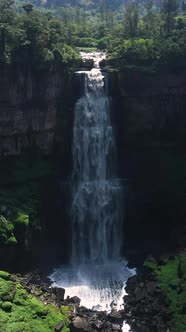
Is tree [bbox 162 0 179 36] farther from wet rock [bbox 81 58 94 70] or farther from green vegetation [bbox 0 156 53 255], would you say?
green vegetation [bbox 0 156 53 255]

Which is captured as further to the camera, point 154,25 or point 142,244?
point 154,25

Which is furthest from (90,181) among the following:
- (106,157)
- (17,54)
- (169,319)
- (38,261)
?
(169,319)

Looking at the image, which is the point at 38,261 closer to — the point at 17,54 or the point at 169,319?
the point at 169,319

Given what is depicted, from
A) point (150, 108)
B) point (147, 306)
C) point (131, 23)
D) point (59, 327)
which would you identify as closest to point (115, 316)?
point (147, 306)

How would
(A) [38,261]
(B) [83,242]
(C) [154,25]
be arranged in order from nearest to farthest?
(A) [38,261], (B) [83,242], (C) [154,25]

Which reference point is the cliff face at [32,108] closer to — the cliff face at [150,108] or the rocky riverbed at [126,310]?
the cliff face at [150,108]

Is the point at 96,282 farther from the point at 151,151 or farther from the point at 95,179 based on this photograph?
the point at 151,151
